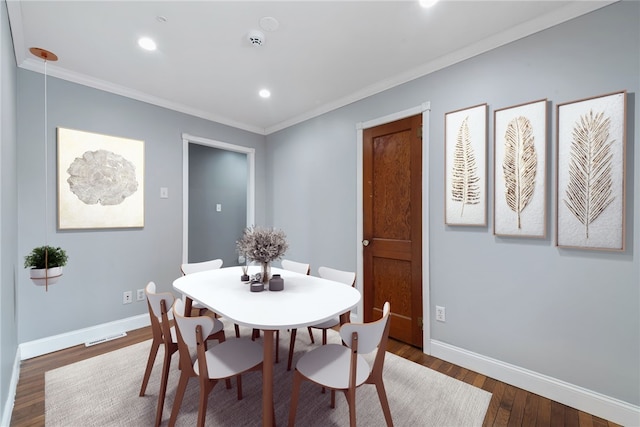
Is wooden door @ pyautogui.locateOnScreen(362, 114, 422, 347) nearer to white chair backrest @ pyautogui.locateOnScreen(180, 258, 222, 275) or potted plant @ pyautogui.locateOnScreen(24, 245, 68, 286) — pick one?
white chair backrest @ pyautogui.locateOnScreen(180, 258, 222, 275)

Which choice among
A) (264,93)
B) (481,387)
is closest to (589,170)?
(481,387)

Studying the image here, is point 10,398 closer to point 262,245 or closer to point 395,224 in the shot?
point 262,245

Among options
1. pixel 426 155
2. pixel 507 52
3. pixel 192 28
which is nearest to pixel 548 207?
pixel 426 155

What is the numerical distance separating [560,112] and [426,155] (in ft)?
2.94

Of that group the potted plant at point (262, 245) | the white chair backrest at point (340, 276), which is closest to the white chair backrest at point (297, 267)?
the white chair backrest at point (340, 276)

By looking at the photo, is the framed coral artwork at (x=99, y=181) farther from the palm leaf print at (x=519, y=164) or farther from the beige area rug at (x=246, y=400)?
the palm leaf print at (x=519, y=164)

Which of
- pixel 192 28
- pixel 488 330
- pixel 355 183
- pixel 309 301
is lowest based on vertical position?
pixel 488 330

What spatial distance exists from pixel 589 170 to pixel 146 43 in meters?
3.18

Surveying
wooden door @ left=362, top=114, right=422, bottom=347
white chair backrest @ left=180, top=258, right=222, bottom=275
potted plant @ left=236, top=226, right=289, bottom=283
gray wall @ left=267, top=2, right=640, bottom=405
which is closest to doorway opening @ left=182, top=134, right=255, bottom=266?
white chair backrest @ left=180, top=258, right=222, bottom=275

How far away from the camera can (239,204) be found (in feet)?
16.7

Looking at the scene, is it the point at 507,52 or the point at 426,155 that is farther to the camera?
the point at 426,155

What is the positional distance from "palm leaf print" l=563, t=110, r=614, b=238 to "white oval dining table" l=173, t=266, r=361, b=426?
58.5 inches

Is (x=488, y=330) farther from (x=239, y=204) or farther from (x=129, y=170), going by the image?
(x=239, y=204)

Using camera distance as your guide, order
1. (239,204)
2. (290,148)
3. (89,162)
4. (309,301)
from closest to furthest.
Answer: (309,301) → (89,162) → (290,148) → (239,204)
